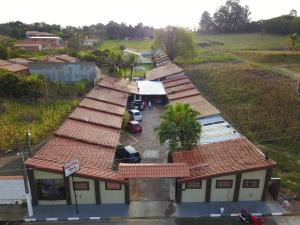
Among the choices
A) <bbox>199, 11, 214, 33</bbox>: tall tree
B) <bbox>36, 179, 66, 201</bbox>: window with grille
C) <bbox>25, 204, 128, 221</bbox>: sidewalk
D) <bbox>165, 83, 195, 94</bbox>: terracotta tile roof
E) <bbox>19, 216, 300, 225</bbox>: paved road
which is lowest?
<bbox>19, 216, 300, 225</bbox>: paved road

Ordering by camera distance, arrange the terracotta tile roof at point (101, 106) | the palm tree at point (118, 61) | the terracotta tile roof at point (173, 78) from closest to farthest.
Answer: the terracotta tile roof at point (101, 106) → the terracotta tile roof at point (173, 78) → the palm tree at point (118, 61)

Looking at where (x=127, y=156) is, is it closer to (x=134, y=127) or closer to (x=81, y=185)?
(x=81, y=185)

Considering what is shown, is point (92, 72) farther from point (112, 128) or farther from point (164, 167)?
point (164, 167)

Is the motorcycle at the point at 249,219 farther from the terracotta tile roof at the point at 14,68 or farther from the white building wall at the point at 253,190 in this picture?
the terracotta tile roof at the point at 14,68

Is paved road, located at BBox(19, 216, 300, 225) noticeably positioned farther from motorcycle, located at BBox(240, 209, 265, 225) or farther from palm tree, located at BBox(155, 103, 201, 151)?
palm tree, located at BBox(155, 103, 201, 151)

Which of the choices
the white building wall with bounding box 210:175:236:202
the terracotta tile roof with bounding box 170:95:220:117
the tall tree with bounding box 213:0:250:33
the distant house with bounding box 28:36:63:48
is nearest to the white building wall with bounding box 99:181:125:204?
the white building wall with bounding box 210:175:236:202

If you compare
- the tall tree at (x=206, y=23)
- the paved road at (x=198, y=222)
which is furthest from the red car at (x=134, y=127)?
the tall tree at (x=206, y=23)

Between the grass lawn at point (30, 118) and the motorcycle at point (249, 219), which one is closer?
the motorcycle at point (249, 219)

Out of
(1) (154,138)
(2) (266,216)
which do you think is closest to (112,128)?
(1) (154,138)
